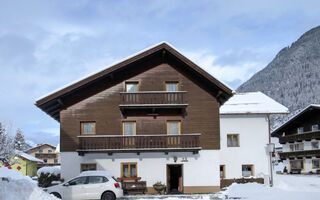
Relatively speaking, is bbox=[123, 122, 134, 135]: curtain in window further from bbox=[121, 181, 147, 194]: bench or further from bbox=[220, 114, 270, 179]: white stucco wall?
bbox=[220, 114, 270, 179]: white stucco wall

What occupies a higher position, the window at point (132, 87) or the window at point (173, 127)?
the window at point (132, 87)

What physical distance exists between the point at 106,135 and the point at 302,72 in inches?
6821

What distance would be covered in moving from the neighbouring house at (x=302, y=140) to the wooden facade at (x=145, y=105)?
86.1 ft

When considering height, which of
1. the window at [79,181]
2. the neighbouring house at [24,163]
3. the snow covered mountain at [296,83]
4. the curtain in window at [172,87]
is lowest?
the neighbouring house at [24,163]

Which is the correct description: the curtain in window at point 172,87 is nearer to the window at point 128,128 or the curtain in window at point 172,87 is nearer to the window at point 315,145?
the window at point 128,128

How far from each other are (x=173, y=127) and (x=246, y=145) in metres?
9.20

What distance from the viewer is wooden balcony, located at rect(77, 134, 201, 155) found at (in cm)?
2503

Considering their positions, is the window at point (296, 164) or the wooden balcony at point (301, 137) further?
the window at point (296, 164)

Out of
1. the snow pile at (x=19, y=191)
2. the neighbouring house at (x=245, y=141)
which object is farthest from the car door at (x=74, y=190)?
the neighbouring house at (x=245, y=141)

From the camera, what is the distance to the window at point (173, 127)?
26.2 meters

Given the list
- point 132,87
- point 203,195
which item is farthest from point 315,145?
point 132,87

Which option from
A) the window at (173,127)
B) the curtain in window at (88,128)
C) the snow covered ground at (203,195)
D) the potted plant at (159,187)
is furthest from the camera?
the window at (173,127)

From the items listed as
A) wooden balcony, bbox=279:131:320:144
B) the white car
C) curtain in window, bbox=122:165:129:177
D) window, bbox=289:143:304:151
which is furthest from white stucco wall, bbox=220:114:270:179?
window, bbox=289:143:304:151

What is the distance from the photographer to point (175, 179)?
27.9m
